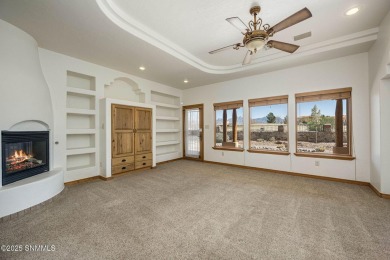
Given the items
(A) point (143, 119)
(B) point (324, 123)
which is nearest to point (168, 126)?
(A) point (143, 119)

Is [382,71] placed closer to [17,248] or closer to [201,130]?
[201,130]

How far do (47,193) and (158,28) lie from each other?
11.8 ft

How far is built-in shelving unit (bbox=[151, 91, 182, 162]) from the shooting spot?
242 inches

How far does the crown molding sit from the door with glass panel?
7.23 feet

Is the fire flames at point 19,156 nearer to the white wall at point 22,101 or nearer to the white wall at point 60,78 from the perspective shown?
the white wall at point 22,101

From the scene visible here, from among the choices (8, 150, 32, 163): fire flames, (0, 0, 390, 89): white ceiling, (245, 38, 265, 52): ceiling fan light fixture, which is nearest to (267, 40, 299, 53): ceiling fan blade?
(245, 38, 265, 52): ceiling fan light fixture

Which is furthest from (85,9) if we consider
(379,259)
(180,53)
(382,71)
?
(382,71)

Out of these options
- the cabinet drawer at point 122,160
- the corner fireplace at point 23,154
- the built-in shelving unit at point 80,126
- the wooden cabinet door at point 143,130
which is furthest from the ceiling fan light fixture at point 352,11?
the corner fireplace at point 23,154

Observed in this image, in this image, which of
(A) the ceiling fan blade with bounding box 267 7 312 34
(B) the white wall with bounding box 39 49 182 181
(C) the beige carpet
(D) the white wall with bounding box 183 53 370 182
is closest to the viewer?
(C) the beige carpet

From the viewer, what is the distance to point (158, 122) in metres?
6.22

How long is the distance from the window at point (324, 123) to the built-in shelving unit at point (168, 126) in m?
4.27

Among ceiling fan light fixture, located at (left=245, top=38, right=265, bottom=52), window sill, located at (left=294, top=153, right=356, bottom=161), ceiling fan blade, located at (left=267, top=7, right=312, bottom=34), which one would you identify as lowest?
window sill, located at (left=294, top=153, right=356, bottom=161)

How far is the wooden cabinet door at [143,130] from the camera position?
15.9 ft

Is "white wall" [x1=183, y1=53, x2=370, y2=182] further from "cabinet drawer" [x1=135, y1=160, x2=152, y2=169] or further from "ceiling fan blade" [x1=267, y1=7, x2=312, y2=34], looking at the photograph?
"ceiling fan blade" [x1=267, y1=7, x2=312, y2=34]
